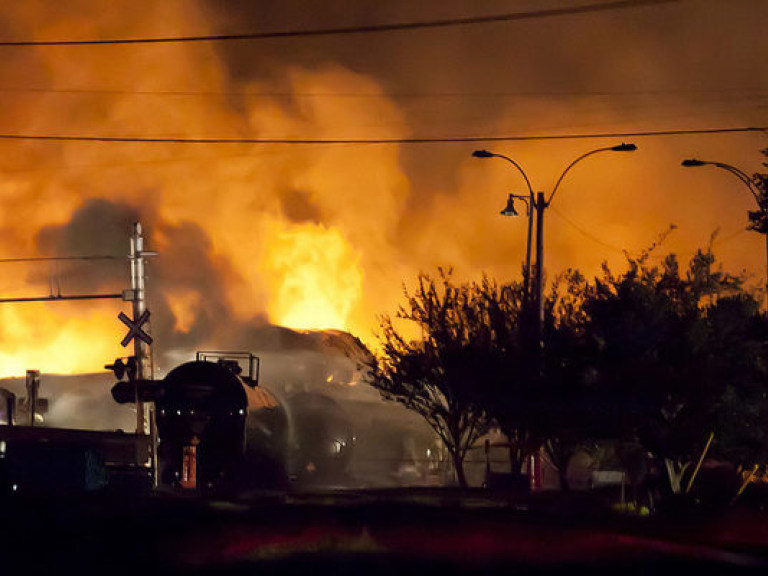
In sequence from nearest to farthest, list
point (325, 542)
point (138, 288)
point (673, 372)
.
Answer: point (325, 542) → point (673, 372) → point (138, 288)

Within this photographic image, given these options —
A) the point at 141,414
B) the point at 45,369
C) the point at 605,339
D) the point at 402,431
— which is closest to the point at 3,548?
the point at 605,339

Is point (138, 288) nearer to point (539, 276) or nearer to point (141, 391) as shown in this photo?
point (141, 391)

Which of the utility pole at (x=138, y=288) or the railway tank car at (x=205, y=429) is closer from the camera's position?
the railway tank car at (x=205, y=429)

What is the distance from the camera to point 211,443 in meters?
38.0

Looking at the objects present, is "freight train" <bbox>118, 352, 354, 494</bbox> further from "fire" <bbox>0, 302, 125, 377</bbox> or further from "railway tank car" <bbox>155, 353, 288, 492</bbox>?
"fire" <bbox>0, 302, 125, 377</bbox>

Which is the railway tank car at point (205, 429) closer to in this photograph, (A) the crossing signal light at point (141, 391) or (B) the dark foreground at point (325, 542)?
(A) the crossing signal light at point (141, 391)

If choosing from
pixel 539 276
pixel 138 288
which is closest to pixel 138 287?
pixel 138 288

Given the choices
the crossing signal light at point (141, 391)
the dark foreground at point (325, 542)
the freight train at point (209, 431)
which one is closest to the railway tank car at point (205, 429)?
the freight train at point (209, 431)

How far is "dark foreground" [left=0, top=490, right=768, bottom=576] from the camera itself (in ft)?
58.4

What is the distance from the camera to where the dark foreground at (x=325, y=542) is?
17.8m

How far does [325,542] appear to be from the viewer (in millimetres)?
19625

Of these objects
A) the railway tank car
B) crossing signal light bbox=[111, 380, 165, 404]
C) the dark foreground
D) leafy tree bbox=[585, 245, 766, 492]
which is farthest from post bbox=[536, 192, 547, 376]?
the dark foreground

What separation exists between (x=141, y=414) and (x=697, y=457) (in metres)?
18.8

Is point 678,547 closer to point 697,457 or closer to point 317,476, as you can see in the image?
point 697,457
